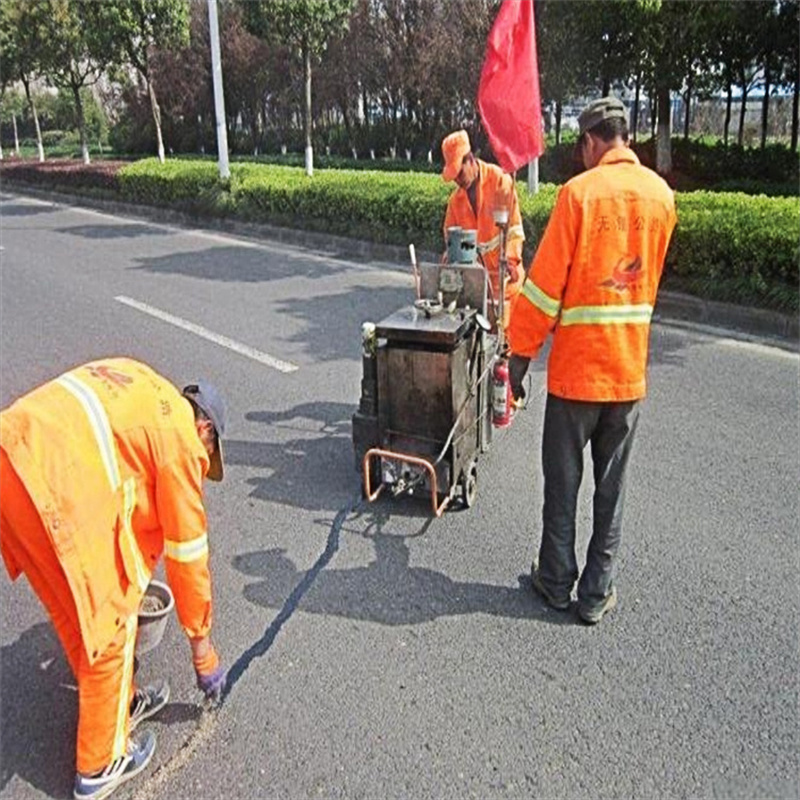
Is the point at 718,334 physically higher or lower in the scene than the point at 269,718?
higher

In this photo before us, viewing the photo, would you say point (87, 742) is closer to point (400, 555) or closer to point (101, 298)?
point (400, 555)

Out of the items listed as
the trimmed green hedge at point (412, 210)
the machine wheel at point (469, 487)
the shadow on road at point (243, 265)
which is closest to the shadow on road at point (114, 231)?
the trimmed green hedge at point (412, 210)

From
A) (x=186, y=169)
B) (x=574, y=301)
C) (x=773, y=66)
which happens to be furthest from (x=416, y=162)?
(x=574, y=301)

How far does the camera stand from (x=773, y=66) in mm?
14000

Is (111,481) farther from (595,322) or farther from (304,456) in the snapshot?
(304,456)

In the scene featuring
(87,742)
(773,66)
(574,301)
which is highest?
(773,66)

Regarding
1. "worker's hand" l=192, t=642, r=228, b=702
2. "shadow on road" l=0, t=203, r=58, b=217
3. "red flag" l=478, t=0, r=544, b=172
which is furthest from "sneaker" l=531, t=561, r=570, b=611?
"shadow on road" l=0, t=203, r=58, b=217

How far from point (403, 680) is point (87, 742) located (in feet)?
3.36

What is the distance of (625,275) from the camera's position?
2.50m

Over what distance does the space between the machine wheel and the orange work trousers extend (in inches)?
74.1

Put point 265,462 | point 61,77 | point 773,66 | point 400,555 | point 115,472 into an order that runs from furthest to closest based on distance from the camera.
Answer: point 61,77 < point 773,66 < point 265,462 < point 400,555 < point 115,472

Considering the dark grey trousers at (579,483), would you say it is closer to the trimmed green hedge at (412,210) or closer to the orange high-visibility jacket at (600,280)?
the orange high-visibility jacket at (600,280)

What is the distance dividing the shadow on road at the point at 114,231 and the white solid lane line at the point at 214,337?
5.22 meters

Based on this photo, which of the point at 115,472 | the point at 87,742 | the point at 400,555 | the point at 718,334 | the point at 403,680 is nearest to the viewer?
the point at 115,472
